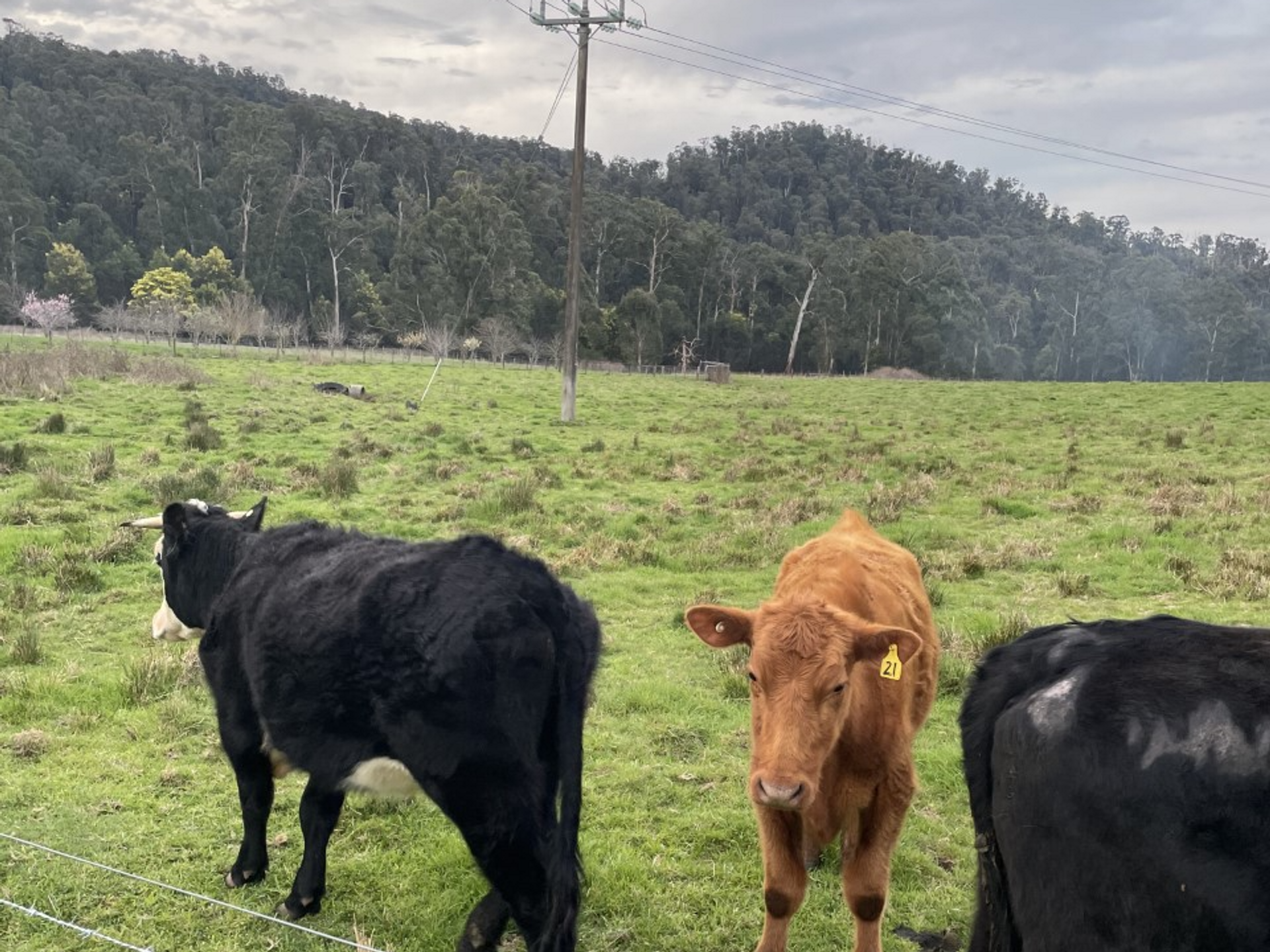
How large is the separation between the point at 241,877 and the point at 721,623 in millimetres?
2655

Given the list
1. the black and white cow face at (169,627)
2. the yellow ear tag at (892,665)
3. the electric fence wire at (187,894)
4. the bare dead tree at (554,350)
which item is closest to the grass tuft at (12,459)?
the black and white cow face at (169,627)

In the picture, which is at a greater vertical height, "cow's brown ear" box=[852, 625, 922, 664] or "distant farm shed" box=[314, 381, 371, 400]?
"cow's brown ear" box=[852, 625, 922, 664]

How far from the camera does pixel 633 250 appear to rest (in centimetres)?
8188

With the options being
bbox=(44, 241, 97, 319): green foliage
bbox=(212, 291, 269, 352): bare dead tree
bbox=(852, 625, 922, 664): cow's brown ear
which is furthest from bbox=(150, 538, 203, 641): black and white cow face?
bbox=(44, 241, 97, 319): green foliage

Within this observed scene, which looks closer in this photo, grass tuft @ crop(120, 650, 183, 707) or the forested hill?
grass tuft @ crop(120, 650, 183, 707)

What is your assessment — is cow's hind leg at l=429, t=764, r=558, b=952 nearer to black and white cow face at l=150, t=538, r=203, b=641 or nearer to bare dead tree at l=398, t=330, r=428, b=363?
black and white cow face at l=150, t=538, r=203, b=641

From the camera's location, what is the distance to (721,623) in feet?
12.9

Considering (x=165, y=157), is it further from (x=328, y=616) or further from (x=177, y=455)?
(x=328, y=616)

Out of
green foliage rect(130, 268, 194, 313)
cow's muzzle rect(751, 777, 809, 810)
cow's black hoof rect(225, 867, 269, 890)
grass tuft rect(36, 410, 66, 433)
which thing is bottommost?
cow's black hoof rect(225, 867, 269, 890)

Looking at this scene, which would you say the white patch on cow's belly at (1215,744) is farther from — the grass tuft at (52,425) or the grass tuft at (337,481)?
the grass tuft at (52,425)

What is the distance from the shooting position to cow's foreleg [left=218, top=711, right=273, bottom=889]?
4145 millimetres

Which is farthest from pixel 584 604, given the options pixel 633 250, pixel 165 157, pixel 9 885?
pixel 165 157

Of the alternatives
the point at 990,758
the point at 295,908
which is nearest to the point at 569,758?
the point at 295,908

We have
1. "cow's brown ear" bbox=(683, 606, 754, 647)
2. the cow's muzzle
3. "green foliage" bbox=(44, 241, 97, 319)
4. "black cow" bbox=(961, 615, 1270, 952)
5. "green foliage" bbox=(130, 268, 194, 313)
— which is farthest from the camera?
"green foliage" bbox=(44, 241, 97, 319)
